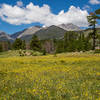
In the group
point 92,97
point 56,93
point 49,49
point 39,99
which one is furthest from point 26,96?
point 49,49

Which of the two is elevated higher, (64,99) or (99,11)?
(99,11)

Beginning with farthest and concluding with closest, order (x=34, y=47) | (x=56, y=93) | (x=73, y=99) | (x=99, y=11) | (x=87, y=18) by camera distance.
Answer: (x=34, y=47) < (x=87, y=18) < (x=99, y=11) < (x=56, y=93) < (x=73, y=99)

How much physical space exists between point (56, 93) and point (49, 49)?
13749 cm

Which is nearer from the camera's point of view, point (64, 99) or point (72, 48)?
point (64, 99)

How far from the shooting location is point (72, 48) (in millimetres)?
98625

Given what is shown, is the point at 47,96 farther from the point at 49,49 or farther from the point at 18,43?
the point at 49,49

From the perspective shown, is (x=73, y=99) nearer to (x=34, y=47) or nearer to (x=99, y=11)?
(x=99, y=11)

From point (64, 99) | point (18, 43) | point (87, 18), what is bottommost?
point (64, 99)

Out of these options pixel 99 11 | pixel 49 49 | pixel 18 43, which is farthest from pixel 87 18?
pixel 49 49

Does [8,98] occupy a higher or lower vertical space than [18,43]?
lower

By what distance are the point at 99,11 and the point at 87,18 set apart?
2515cm

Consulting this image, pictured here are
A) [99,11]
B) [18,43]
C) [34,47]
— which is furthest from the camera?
[18,43]

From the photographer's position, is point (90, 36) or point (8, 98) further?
point (90, 36)

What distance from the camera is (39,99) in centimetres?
426
